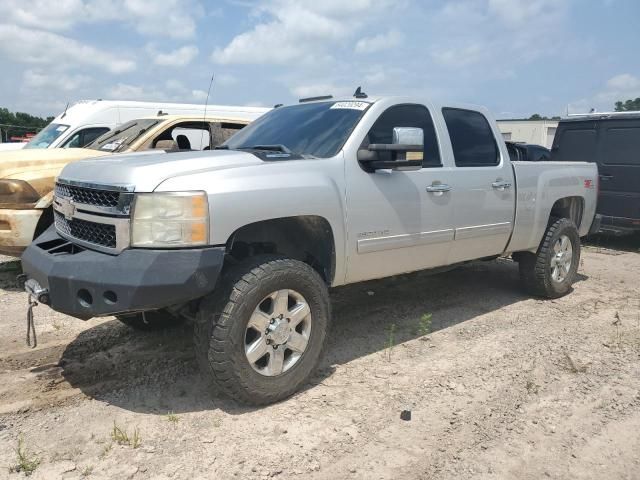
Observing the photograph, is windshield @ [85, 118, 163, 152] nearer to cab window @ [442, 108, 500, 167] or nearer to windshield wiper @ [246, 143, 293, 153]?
windshield wiper @ [246, 143, 293, 153]

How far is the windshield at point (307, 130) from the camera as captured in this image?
3920 millimetres

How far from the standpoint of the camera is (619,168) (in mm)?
8906

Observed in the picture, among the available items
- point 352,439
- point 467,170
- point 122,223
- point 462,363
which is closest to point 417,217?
point 467,170

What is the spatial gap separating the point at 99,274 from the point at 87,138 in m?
6.44

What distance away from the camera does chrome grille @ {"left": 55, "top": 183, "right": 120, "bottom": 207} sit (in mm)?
3098

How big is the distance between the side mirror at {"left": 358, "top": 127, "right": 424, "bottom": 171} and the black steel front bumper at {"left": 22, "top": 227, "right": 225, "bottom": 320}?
1324 mm

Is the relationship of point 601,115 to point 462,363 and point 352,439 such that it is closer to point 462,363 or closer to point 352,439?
point 462,363

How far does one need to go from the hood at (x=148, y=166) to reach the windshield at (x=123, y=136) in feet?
11.3

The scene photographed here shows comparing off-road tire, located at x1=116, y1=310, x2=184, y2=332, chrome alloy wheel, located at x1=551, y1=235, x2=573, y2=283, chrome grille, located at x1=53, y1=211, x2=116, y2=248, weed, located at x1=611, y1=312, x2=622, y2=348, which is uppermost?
chrome grille, located at x1=53, y1=211, x2=116, y2=248

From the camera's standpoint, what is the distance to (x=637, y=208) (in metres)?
8.69

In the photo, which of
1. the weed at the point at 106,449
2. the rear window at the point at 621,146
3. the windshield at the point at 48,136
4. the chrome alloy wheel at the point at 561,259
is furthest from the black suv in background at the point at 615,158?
the windshield at the point at 48,136

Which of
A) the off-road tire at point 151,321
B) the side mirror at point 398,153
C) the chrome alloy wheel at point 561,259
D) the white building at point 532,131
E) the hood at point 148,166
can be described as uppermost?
the white building at point 532,131

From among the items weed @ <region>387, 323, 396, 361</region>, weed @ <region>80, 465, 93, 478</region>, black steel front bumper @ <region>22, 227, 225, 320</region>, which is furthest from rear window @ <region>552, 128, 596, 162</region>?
weed @ <region>80, 465, 93, 478</region>

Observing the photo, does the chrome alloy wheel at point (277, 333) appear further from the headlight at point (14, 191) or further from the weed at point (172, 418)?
the headlight at point (14, 191)
